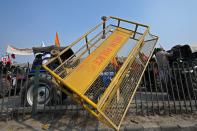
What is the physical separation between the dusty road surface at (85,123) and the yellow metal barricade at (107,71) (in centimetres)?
57

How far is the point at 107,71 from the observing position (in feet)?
16.3

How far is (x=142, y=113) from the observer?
4.68 meters

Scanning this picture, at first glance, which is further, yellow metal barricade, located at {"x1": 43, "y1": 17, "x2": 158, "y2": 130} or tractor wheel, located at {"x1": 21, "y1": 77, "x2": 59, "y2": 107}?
tractor wheel, located at {"x1": 21, "y1": 77, "x2": 59, "y2": 107}

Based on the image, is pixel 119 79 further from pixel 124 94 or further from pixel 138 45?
pixel 138 45

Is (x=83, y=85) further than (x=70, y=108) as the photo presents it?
No

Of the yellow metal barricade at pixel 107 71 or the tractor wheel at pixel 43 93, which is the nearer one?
the yellow metal barricade at pixel 107 71

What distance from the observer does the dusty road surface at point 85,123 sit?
4.01 metres

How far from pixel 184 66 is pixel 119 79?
2.61 m

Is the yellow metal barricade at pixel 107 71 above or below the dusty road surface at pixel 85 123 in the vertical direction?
above

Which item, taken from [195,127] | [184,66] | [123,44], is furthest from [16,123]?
[184,66]

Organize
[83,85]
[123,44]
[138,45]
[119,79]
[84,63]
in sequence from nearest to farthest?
1. [83,85]
2. [119,79]
3. [84,63]
4. [138,45]
5. [123,44]

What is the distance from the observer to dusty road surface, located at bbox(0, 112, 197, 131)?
13.1ft

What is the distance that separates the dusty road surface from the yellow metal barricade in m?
0.57

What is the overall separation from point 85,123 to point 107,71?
1.47m
